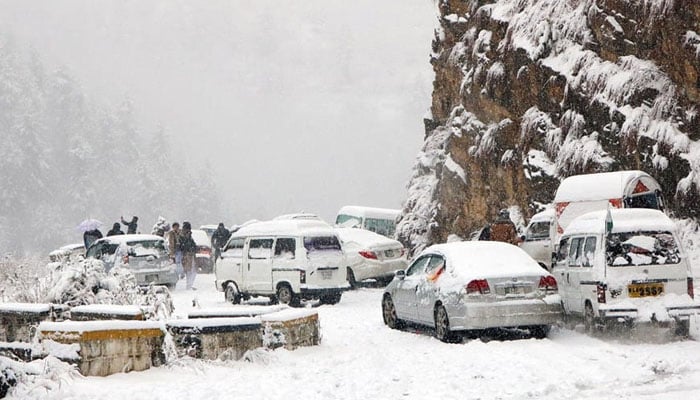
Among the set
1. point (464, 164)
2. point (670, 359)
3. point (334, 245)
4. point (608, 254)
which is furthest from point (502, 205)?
point (670, 359)

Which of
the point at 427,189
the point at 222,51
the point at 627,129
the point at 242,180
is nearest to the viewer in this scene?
the point at 627,129

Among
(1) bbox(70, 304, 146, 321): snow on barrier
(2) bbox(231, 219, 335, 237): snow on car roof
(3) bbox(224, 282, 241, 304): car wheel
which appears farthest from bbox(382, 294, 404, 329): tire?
(3) bbox(224, 282, 241, 304): car wheel

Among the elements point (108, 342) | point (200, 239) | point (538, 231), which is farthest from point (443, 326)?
point (200, 239)

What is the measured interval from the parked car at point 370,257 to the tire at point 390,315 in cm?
775

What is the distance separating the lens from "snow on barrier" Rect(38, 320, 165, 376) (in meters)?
9.53

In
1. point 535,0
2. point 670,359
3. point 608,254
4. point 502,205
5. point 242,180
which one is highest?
point 242,180

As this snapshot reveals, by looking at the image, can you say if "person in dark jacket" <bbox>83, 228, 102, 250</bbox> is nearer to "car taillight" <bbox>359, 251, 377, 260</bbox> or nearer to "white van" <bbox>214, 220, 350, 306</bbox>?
"white van" <bbox>214, 220, 350, 306</bbox>

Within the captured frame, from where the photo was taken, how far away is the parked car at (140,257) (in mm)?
24656

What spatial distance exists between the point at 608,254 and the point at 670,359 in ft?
8.55

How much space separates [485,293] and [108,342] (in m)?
5.80

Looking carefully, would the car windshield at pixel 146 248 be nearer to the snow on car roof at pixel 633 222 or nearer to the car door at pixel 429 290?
the car door at pixel 429 290

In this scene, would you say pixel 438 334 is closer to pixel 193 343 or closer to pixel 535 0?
pixel 193 343

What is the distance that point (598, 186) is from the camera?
20.3 m

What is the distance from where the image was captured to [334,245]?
21047mm
